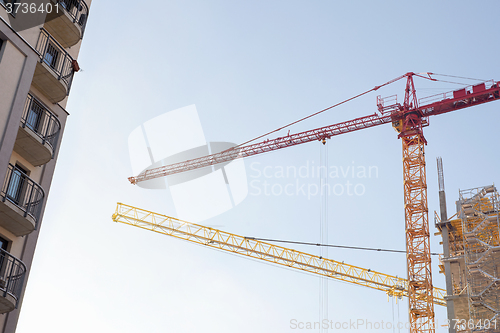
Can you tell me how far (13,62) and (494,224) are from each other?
32642 millimetres

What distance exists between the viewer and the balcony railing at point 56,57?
75.3ft

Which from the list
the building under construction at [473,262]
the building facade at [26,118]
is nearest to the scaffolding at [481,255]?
the building under construction at [473,262]

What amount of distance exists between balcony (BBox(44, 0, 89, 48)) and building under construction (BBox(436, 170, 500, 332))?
27.9 m

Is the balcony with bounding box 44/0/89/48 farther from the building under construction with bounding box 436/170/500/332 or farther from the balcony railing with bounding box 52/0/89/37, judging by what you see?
the building under construction with bounding box 436/170/500/332

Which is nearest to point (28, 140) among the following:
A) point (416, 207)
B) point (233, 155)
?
point (416, 207)

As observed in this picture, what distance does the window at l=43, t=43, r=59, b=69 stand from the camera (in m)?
23.7

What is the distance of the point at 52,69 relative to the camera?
2309 centimetres

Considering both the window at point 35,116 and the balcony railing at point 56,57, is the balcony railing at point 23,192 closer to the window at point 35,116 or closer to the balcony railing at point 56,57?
the window at point 35,116

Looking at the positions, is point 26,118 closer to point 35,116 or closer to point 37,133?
point 37,133

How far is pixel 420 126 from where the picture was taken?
197 ft

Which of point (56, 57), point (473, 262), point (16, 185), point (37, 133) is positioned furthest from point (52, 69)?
point (473, 262)

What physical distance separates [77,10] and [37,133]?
6.46 metres

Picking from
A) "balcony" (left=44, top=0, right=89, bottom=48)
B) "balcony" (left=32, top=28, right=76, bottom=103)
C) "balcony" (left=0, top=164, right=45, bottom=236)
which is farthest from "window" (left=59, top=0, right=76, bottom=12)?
"balcony" (left=0, top=164, right=45, bottom=236)

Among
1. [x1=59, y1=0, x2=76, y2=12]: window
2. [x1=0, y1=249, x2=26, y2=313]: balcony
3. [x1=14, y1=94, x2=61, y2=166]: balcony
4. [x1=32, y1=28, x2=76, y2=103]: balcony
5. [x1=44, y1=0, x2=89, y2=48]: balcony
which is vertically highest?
[x1=59, y1=0, x2=76, y2=12]: window
